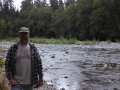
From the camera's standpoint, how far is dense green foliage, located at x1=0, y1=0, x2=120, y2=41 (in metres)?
49.3

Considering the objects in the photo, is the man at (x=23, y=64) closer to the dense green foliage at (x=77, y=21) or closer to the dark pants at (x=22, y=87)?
the dark pants at (x=22, y=87)

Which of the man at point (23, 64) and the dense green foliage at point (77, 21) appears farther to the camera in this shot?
the dense green foliage at point (77, 21)

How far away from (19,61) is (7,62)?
0.18 m

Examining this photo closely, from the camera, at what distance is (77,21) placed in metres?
58.4

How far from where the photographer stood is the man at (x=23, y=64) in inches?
142

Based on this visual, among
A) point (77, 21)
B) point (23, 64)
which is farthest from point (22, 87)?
point (77, 21)

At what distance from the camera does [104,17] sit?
50219 millimetres

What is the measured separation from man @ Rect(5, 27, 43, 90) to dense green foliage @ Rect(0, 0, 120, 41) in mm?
44640

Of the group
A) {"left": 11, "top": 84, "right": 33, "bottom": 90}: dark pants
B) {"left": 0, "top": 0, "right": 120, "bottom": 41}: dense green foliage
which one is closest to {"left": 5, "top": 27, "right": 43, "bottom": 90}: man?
{"left": 11, "top": 84, "right": 33, "bottom": 90}: dark pants

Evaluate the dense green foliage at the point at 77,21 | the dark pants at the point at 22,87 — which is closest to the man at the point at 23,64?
the dark pants at the point at 22,87

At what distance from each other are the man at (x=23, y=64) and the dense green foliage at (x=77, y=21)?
1757 inches

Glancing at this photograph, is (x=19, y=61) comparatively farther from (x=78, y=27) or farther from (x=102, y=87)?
(x=78, y=27)

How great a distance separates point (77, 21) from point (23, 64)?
55.3 m

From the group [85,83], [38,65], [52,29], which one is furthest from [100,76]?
[52,29]
